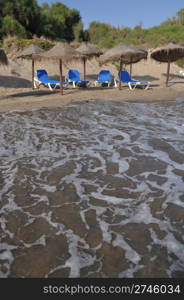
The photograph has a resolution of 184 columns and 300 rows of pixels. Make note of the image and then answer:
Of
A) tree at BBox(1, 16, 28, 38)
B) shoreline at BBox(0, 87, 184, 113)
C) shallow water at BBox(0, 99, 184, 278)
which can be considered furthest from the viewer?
tree at BBox(1, 16, 28, 38)

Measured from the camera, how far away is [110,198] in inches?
126

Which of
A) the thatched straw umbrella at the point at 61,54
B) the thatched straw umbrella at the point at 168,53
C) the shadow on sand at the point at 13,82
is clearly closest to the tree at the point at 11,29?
the shadow on sand at the point at 13,82

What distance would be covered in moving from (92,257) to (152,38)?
2977 cm

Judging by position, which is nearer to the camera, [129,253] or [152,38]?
[129,253]

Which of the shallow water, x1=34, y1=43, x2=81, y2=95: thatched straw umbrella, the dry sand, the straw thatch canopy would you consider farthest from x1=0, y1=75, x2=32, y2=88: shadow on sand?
the shallow water

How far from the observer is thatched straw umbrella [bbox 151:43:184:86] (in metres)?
13.0

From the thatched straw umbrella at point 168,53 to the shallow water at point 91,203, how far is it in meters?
8.35

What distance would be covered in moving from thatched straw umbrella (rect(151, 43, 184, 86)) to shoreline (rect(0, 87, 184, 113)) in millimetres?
1871

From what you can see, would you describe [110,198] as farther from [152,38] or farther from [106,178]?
[152,38]

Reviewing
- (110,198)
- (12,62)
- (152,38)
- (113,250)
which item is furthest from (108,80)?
(152,38)

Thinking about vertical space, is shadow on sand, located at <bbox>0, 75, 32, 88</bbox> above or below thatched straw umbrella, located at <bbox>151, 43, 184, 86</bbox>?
below

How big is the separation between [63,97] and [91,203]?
8251mm

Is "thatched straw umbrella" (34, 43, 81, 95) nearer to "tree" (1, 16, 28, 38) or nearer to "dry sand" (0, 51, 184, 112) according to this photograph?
"dry sand" (0, 51, 184, 112)

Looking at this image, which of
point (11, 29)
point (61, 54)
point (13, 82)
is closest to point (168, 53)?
point (61, 54)
